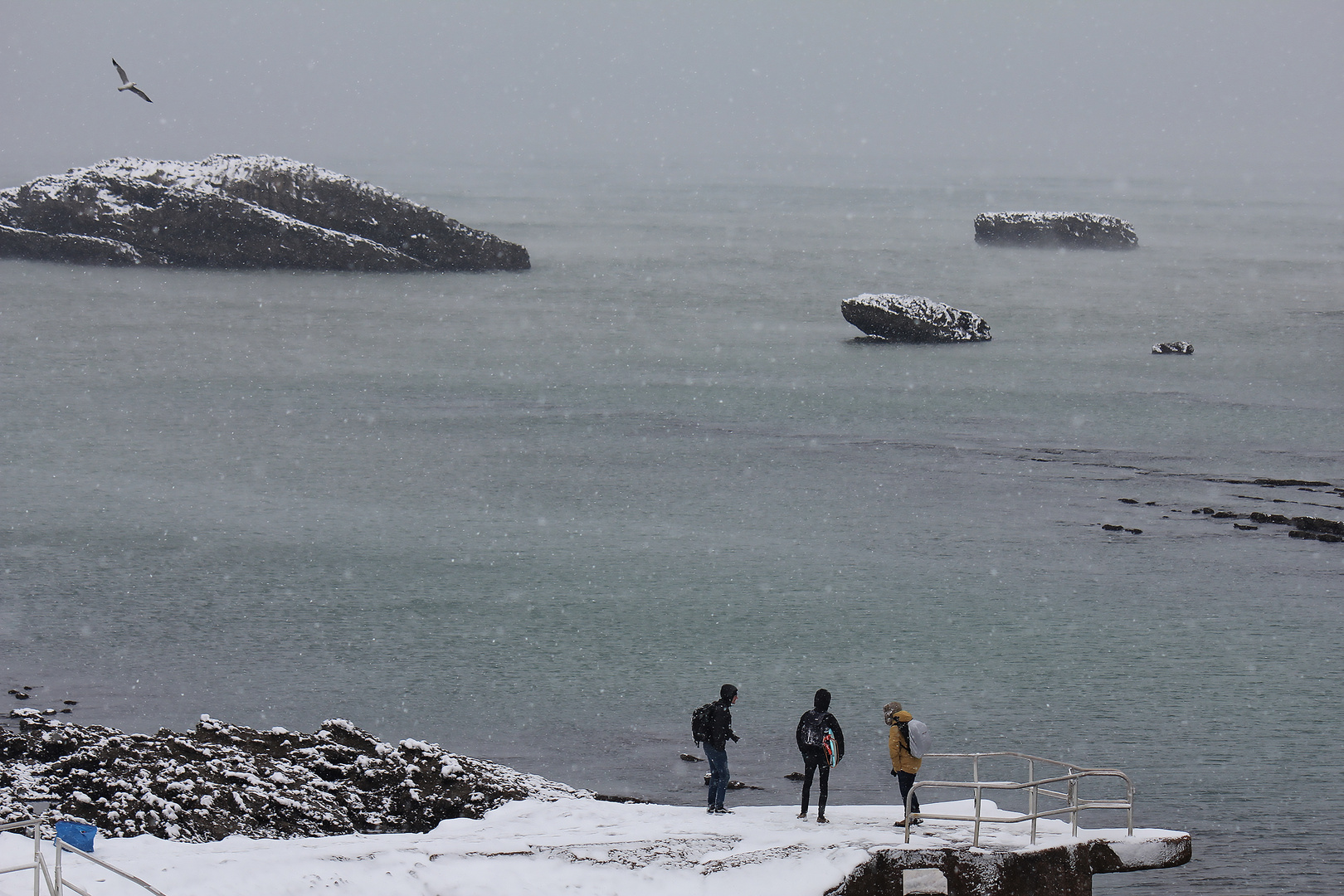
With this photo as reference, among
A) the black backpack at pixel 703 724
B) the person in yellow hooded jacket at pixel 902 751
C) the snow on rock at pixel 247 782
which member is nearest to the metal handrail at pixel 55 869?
the snow on rock at pixel 247 782

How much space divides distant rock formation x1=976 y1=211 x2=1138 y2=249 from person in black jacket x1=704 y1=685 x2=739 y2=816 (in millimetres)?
174131

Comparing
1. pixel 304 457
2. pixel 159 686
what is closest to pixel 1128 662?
pixel 159 686

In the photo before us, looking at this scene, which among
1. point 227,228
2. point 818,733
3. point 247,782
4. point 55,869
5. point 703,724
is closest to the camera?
point 55,869

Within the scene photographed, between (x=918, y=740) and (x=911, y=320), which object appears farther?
(x=911, y=320)

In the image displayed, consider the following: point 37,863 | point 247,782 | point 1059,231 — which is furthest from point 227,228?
point 37,863

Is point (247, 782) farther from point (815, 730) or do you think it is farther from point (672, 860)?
point (815, 730)

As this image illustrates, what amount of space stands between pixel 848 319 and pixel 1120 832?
87656 mm

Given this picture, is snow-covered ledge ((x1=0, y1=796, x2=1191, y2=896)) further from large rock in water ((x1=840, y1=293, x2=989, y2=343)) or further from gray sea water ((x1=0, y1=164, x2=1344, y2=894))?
large rock in water ((x1=840, y1=293, x2=989, y2=343))

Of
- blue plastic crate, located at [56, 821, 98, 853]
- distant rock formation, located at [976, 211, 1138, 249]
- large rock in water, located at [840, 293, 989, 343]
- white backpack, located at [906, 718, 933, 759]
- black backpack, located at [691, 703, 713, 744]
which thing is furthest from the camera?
distant rock formation, located at [976, 211, 1138, 249]

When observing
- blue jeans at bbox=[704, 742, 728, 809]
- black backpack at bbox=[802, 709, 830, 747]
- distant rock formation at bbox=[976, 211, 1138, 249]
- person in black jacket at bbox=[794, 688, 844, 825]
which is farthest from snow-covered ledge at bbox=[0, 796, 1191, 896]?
distant rock formation at bbox=[976, 211, 1138, 249]

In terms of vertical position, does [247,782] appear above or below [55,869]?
below

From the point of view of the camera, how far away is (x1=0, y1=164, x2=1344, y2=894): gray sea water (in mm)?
31484

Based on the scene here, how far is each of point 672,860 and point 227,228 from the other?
A: 139 meters

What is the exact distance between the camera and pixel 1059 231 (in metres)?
188
